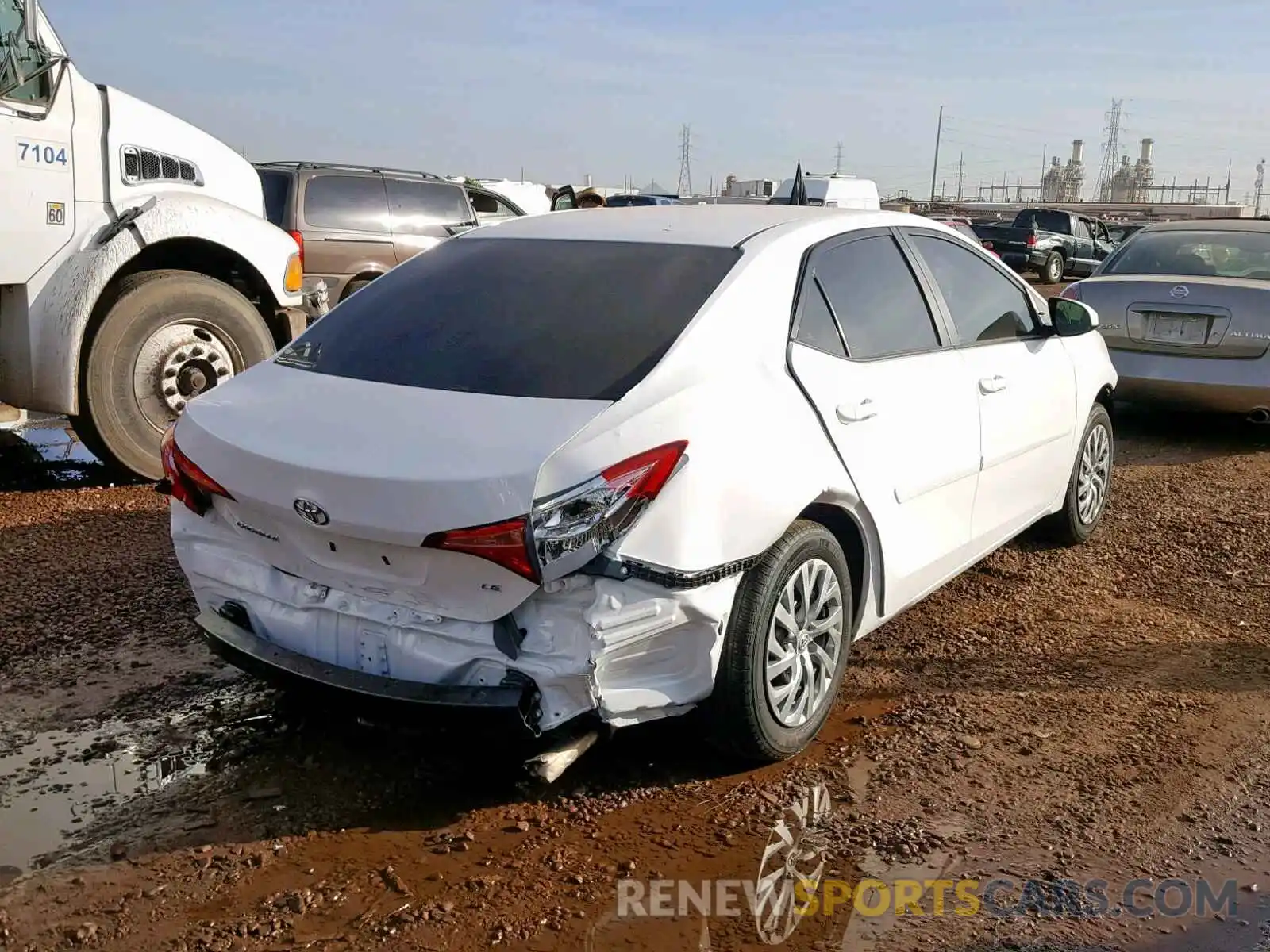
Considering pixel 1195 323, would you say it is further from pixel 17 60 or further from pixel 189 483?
pixel 17 60

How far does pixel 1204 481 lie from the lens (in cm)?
705

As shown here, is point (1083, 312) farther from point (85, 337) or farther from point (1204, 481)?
point (85, 337)

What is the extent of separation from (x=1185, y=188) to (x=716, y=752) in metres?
90.9

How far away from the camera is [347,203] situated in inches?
450

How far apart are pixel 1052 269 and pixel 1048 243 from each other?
61 cm

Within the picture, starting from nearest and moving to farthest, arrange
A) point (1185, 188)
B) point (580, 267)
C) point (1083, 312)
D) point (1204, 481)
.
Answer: point (580, 267) < point (1083, 312) < point (1204, 481) < point (1185, 188)

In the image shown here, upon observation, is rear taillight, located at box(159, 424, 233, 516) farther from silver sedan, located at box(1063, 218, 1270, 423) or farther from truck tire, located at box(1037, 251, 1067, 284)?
truck tire, located at box(1037, 251, 1067, 284)

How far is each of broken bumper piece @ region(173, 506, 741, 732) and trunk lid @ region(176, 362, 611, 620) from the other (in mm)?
48

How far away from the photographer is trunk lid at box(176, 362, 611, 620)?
280 cm

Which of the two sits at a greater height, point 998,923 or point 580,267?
point 580,267

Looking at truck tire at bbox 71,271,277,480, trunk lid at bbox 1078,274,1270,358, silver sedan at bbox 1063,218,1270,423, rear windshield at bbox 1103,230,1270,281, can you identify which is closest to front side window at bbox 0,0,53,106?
truck tire at bbox 71,271,277,480

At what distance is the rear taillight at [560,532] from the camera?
2758 millimetres

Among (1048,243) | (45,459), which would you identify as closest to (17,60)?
(45,459)

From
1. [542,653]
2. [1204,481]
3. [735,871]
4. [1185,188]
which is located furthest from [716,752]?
[1185,188]
